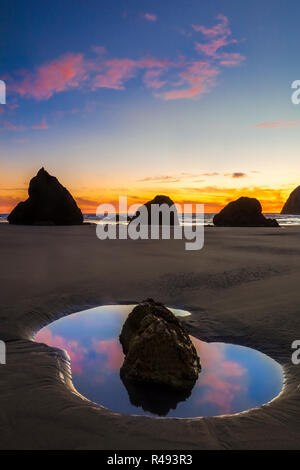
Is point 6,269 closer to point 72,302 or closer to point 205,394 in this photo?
point 72,302

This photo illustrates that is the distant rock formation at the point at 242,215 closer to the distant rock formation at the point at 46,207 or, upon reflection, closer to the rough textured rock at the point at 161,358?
the distant rock formation at the point at 46,207

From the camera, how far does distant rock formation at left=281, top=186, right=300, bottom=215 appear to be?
153500mm

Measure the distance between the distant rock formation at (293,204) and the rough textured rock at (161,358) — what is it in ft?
539

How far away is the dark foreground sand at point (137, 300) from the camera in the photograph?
229 cm

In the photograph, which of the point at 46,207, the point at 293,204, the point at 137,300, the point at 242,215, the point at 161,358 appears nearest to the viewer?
the point at 161,358

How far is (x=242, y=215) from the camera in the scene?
4609cm

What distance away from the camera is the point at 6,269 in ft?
27.9

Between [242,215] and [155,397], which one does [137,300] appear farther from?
[242,215]

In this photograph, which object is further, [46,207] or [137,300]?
[46,207]

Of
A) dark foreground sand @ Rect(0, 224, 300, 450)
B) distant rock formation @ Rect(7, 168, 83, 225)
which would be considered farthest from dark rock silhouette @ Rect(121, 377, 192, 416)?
distant rock formation @ Rect(7, 168, 83, 225)

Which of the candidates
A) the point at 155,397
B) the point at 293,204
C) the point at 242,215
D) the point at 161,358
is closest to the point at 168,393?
the point at 155,397

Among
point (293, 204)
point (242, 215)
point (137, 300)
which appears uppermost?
point (293, 204)

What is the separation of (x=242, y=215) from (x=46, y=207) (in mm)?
28073
